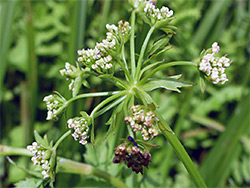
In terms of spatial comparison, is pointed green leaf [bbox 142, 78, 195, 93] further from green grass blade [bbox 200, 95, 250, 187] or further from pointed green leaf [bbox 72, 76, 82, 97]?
green grass blade [bbox 200, 95, 250, 187]

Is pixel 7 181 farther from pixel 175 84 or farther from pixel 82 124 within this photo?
pixel 175 84

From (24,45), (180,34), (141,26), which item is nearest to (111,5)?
(180,34)

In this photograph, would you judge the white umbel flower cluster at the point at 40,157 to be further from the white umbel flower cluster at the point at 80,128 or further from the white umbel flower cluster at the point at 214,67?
the white umbel flower cluster at the point at 214,67

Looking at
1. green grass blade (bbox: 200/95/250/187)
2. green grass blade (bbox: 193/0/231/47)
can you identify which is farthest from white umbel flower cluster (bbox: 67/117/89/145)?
green grass blade (bbox: 193/0/231/47)

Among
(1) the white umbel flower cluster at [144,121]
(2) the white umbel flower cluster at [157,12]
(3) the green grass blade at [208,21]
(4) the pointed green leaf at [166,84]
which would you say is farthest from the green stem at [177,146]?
(3) the green grass blade at [208,21]

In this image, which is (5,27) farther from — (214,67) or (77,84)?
(214,67)
